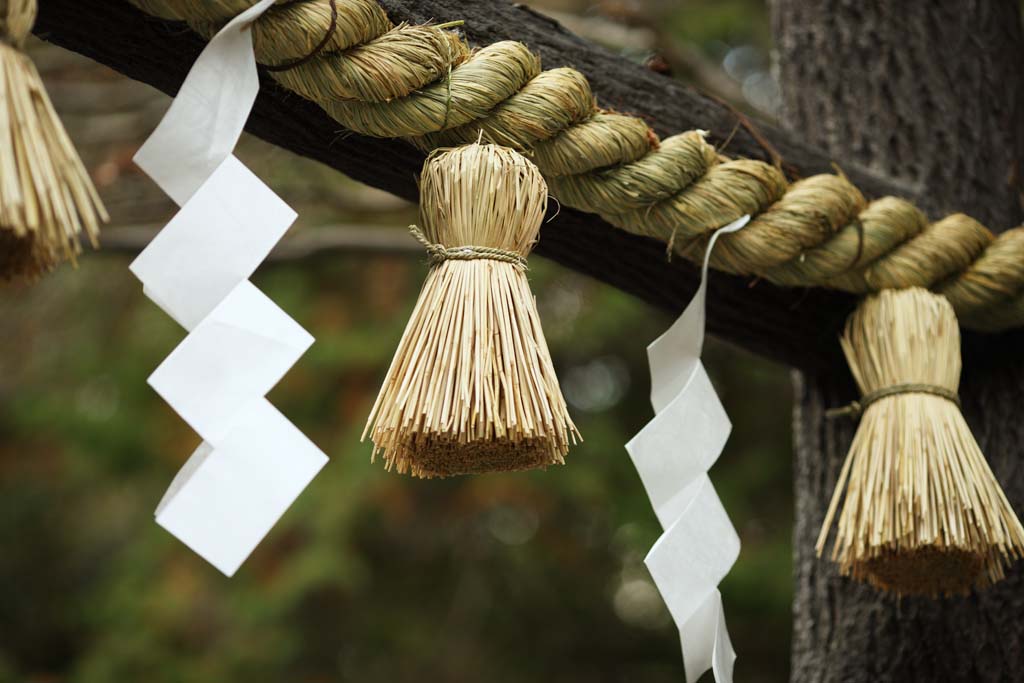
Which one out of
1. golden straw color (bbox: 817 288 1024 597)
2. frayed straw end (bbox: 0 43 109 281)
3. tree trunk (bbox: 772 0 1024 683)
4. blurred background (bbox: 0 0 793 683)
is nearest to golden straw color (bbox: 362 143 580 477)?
frayed straw end (bbox: 0 43 109 281)

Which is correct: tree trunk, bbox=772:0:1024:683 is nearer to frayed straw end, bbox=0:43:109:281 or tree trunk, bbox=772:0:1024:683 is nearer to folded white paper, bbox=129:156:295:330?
folded white paper, bbox=129:156:295:330

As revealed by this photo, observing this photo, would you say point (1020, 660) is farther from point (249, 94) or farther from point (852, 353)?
point (249, 94)

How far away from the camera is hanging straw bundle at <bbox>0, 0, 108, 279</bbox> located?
0.59 meters

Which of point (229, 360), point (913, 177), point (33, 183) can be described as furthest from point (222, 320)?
point (913, 177)

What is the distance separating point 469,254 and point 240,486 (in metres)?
0.23

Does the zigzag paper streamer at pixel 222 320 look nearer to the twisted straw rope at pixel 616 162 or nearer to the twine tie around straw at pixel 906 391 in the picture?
the twisted straw rope at pixel 616 162

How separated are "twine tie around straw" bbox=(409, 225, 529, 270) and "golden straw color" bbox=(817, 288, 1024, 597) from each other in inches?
15.2

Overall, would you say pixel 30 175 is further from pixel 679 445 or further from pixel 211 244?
pixel 679 445

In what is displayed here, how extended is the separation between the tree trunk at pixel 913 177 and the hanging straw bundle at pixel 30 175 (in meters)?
0.90

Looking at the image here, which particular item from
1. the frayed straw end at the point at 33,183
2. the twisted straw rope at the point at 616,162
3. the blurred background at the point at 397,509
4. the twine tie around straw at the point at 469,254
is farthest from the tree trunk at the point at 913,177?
the blurred background at the point at 397,509

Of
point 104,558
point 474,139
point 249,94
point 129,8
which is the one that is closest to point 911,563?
point 474,139

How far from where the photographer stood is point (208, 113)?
737 millimetres

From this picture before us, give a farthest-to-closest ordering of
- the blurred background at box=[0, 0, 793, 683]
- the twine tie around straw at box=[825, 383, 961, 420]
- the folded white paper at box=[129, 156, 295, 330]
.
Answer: the blurred background at box=[0, 0, 793, 683] → the twine tie around straw at box=[825, 383, 961, 420] → the folded white paper at box=[129, 156, 295, 330]

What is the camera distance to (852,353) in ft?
3.65
